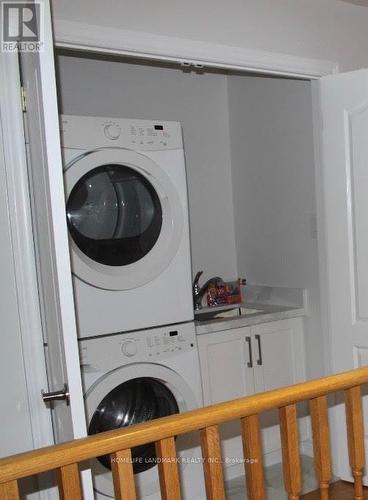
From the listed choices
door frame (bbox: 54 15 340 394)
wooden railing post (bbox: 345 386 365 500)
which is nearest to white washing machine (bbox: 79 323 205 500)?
door frame (bbox: 54 15 340 394)

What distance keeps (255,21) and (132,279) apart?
1295 millimetres

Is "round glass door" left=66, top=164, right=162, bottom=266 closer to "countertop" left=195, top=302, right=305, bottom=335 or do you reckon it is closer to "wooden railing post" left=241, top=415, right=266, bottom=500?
"countertop" left=195, top=302, right=305, bottom=335

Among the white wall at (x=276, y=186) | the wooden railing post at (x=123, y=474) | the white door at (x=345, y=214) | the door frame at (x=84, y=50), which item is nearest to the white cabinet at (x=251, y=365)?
the white wall at (x=276, y=186)

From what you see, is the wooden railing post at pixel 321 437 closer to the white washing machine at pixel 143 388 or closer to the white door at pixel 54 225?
the white door at pixel 54 225

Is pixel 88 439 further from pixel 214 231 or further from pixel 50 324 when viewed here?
pixel 214 231

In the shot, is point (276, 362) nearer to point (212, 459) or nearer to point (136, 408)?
point (136, 408)

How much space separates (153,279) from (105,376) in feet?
1.55

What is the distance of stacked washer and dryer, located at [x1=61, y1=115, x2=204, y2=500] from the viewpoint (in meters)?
2.28

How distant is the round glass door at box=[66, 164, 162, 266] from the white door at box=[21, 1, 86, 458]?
0.73 meters

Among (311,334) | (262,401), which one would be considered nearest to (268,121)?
(311,334)

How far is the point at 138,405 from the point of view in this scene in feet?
8.04

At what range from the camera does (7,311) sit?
181 centimetres

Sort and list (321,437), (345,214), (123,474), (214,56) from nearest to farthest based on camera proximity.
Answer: (123,474) → (321,437) → (214,56) → (345,214)

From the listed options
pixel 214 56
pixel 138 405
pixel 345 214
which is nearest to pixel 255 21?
pixel 214 56
